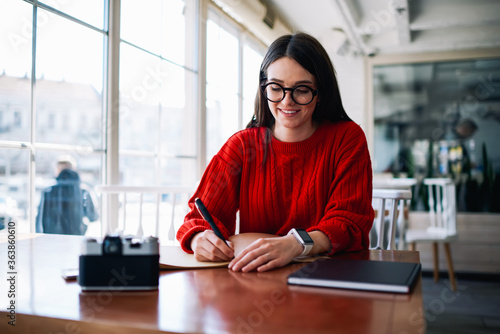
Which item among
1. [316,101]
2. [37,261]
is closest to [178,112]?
[316,101]

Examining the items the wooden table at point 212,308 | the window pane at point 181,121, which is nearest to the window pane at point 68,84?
the window pane at point 181,121

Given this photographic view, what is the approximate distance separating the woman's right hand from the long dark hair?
22.0 inches

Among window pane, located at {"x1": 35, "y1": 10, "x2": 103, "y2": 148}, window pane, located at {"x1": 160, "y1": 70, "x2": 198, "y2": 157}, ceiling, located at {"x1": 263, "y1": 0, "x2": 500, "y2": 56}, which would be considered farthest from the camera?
ceiling, located at {"x1": 263, "y1": 0, "x2": 500, "y2": 56}

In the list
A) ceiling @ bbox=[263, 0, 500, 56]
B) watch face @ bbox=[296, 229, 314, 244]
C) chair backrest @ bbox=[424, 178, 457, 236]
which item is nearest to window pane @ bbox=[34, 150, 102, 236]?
watch face @ bbox=[296, 229, 314, 244]

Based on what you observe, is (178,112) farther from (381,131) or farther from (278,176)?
(381,131)

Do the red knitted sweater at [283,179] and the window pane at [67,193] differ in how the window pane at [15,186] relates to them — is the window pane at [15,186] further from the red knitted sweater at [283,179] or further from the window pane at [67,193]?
the red knitted sweater at [283,179]

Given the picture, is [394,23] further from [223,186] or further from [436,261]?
[223,186]

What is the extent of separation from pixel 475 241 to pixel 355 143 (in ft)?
13.2

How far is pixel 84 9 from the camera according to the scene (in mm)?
2633

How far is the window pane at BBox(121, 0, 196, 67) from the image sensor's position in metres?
3.04

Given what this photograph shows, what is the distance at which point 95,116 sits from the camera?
2.71m

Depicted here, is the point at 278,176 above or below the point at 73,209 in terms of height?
above

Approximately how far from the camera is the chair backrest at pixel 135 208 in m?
2.42

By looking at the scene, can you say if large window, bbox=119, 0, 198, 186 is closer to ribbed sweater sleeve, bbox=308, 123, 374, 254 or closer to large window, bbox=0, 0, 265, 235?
large window, bbox=0, 0, 265, 235
